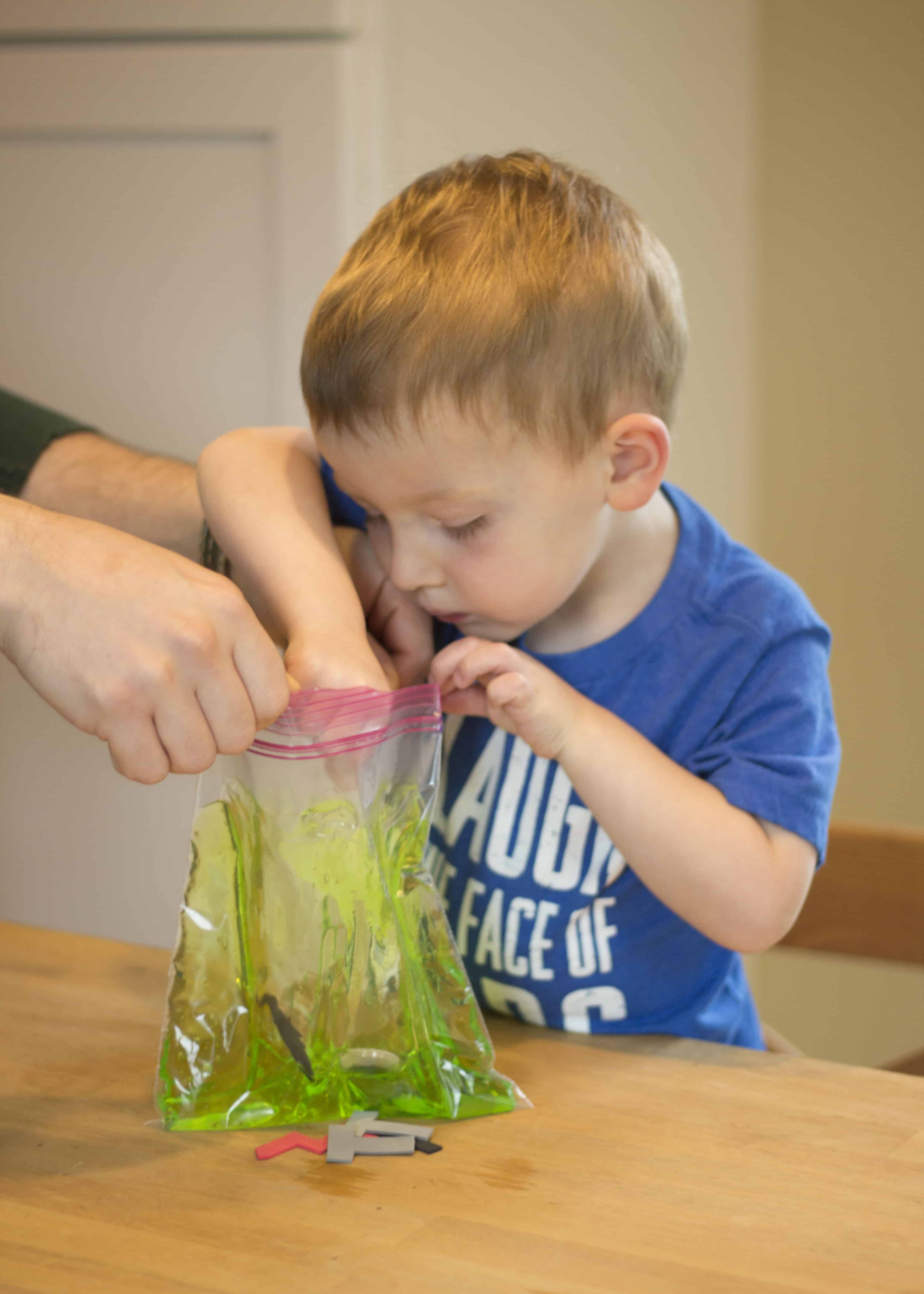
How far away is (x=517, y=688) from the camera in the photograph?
0.75m

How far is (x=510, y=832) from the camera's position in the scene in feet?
2.86

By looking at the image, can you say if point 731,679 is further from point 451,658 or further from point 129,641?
point 129,641

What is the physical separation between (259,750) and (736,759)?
33 cm

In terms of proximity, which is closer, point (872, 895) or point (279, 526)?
point (279, 526)

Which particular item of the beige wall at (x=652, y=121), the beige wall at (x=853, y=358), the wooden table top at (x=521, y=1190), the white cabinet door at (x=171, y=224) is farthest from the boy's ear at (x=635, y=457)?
the beige wall at (x=853, y=358)

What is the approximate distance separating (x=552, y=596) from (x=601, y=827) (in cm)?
16

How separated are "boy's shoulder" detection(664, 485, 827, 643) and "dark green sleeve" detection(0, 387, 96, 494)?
62cm

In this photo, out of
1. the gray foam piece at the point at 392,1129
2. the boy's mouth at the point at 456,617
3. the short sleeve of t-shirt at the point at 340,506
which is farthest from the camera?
the short sleeve of t-shirt at the point at 340,506

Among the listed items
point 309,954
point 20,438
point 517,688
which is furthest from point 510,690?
point 20,438

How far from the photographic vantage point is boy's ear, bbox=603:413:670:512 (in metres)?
0.77

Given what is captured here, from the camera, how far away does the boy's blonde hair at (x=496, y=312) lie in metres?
0.72

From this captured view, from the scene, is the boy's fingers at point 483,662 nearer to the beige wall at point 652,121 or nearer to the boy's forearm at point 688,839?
the boy's forearm at point 688,839

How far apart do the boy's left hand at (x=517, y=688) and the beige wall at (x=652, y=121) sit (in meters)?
1.11

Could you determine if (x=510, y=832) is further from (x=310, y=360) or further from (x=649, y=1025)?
(x=310, y=360)
